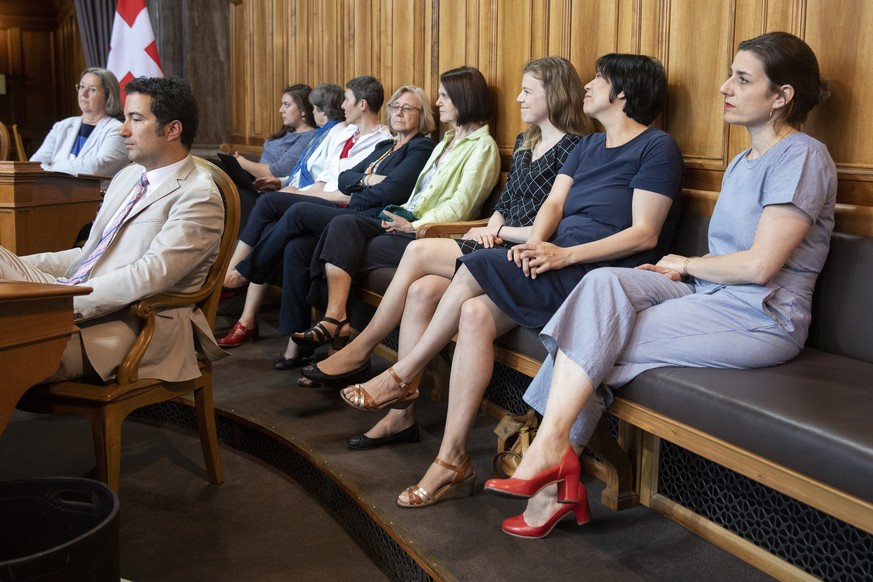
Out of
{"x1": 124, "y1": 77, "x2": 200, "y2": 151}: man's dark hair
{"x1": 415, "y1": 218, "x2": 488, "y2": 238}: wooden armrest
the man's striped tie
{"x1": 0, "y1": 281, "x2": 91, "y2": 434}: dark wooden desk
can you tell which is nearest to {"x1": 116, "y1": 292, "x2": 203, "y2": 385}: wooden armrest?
the man's striped tie

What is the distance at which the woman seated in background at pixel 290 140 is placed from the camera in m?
5.56

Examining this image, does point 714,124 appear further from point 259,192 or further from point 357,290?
point 259,192

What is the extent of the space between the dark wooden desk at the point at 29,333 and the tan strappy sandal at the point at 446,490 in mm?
976

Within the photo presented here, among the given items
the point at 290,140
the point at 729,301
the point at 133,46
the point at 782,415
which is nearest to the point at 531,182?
the point at 729,301

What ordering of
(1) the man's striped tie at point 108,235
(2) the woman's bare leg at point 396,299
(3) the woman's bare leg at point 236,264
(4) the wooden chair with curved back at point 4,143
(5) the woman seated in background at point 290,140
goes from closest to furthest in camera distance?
(1) the man's striped tie at point 108,235, (2) the woman's bare leg at point 396,299, (3) the woman's bare leg at point 236,264, (4) the wooden chair with curved back at point 4,143, (5) the woman seated in background at point 290,140

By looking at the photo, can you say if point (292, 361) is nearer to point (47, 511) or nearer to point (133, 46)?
point (47, 511)

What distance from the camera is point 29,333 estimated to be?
1884 millimetres

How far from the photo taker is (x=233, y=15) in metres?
7.28

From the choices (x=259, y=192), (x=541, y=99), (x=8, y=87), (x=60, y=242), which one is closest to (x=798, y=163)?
(x=541, y=99)

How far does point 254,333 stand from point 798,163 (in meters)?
2.77

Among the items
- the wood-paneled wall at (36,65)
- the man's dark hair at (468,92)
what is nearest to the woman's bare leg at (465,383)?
the man's dark hair at (468,92)

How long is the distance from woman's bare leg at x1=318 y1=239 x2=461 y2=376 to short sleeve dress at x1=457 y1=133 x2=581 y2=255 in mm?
142

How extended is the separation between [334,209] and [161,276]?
1.64 m

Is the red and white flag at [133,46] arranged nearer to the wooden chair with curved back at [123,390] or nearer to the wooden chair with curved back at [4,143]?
the wooden chair with curved back at [4,143]
